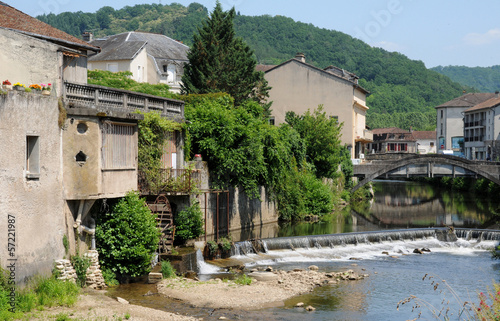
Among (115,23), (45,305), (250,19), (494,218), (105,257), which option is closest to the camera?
(45,305)

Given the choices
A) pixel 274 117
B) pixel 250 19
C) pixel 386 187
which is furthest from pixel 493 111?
pixel 250 19

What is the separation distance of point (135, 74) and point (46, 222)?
43.3 m

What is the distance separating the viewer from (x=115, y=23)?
168 m

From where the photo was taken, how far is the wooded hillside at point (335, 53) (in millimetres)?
153750

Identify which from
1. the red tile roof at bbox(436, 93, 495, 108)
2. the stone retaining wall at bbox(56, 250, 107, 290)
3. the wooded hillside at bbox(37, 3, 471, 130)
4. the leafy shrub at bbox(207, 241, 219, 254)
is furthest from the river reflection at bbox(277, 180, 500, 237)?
the wooded hillside at bbox(37, 3, 471, 130)

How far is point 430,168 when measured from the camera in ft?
204

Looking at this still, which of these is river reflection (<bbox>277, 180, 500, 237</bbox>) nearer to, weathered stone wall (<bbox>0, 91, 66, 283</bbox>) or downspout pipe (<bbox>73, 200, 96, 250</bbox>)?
downspout pipe (<bbox>73, 200, 96, 250</bbox>)

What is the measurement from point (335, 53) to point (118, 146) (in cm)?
14424

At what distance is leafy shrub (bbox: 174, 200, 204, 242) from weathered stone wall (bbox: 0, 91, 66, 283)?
906cm

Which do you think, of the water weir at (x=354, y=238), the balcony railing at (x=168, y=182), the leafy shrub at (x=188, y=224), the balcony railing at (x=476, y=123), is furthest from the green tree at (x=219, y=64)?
the balcony railing at (x=476, y=123)

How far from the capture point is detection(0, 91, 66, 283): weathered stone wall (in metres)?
17.8

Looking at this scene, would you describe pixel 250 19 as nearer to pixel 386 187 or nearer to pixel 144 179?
pixel 386 187

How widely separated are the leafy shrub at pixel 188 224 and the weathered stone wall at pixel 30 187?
9059 mm

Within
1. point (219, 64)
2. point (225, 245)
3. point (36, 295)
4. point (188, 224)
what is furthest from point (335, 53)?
point (36, 295)
